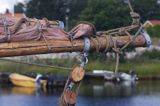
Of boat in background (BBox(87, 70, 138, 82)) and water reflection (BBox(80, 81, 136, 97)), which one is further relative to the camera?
boat in background (BBox(87, 70, 138, 82))

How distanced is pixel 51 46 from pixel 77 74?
1.30 ft

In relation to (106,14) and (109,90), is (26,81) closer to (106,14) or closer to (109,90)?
(109,90)

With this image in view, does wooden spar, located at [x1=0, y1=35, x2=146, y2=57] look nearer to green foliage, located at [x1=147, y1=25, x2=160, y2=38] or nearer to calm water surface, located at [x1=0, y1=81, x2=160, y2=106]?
calm water surface, located at [x1=0, y1=81, x2=160, y2=106]

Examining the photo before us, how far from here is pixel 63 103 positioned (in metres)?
6.41

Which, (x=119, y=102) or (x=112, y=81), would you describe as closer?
(x=119, y=102)

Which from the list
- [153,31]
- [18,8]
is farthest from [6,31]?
[18,8]

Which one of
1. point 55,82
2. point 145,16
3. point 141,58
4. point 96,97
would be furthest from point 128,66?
point 145,16

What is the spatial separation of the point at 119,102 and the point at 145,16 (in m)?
44.4

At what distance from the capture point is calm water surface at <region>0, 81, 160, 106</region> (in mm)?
29297

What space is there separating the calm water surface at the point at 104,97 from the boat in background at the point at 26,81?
3.63ft

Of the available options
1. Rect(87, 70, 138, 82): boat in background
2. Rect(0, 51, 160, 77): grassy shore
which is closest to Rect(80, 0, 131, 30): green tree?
Rect(0, 51, 160, 77): grassy shore

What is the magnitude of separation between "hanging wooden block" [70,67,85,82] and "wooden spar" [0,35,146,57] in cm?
25

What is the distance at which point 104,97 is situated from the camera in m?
32.3

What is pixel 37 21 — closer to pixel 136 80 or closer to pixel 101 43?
pixel 101 43
